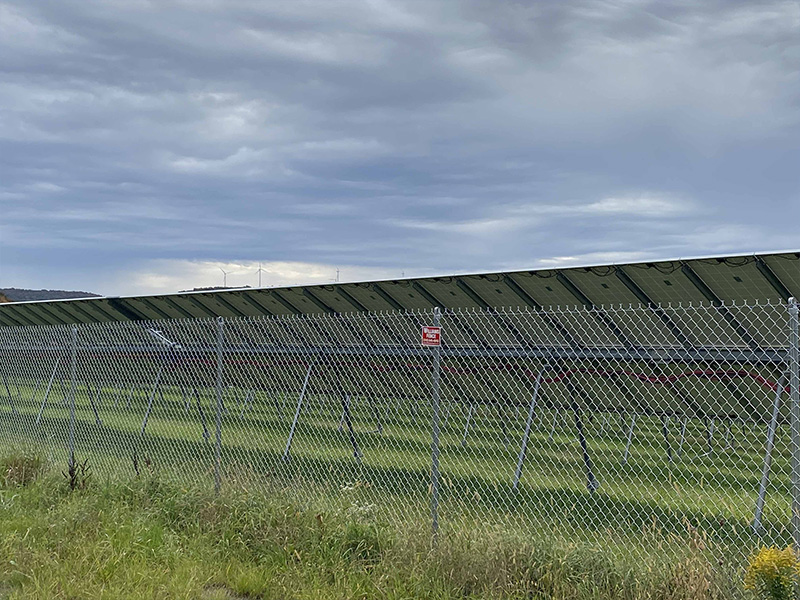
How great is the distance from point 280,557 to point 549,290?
14.2ft

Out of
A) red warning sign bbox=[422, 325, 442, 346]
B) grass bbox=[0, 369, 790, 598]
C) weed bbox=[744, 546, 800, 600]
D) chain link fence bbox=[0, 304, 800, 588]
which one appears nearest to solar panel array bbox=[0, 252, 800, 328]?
chain link fence bbox=[0, 304, 800, 588]

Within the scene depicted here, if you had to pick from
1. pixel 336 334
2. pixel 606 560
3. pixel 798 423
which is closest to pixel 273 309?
pixel 336 334

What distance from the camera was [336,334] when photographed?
36.0 ft

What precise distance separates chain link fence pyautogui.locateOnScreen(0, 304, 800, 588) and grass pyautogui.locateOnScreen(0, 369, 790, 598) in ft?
0.19

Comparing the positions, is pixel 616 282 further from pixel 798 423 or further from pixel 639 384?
pixel 798 423

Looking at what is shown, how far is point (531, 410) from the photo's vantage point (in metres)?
7.83

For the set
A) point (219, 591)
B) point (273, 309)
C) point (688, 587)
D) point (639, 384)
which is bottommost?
point (219, 591)

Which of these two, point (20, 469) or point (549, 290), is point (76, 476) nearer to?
point (20, 469)

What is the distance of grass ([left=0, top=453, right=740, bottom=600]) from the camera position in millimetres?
4832

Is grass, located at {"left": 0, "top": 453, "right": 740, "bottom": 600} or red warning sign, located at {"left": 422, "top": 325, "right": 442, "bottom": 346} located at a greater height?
red warning sign, located at {"left": 422, "top": 325, "right": 442, "bottom": 346}

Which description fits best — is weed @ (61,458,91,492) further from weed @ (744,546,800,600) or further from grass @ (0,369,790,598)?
weed @ (744,546,800,600)

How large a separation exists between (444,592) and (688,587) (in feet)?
4.71

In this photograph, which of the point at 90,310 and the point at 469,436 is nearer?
the point at 469,436

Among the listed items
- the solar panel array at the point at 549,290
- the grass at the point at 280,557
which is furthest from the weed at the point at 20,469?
the solar panel array at the point at 549,290
